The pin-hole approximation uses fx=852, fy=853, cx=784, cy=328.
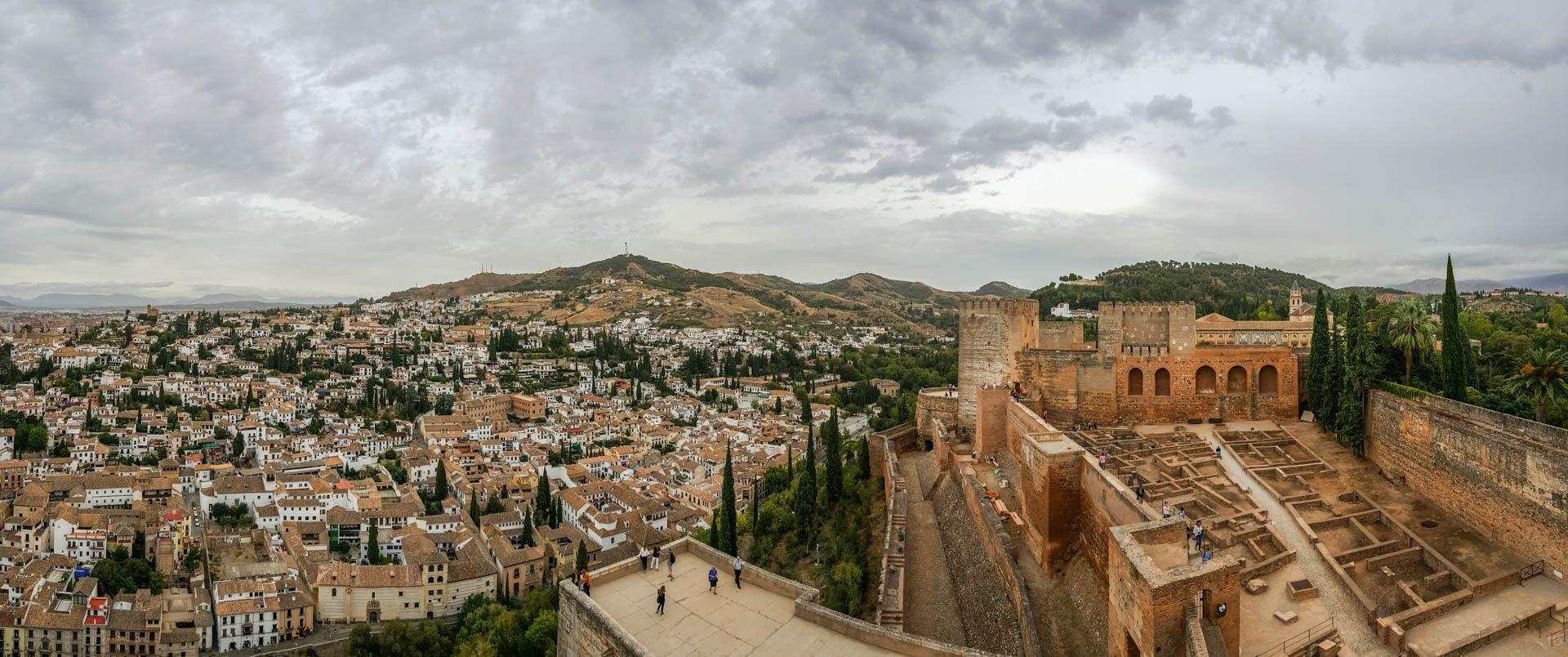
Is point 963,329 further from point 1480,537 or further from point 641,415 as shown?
point 641,415

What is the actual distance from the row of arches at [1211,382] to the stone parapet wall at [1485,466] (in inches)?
136

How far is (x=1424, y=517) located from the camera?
12.0 metres

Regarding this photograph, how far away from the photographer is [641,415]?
61.6m

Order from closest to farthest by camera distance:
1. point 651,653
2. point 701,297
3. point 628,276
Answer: point 651,653 → point 701,297 → point 628,276

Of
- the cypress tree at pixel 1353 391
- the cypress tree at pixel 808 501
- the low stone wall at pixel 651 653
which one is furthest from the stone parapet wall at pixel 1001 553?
the cypress tree at pixel 808 501

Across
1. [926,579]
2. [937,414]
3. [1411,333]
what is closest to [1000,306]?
[937,414]

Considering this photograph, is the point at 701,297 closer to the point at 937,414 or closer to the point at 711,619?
the point at 937,414

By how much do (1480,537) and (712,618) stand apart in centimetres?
1054

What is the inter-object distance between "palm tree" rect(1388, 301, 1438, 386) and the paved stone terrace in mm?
12985

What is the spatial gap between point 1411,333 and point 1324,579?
7171 millimetres

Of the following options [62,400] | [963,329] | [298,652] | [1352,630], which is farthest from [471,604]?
[62,400]

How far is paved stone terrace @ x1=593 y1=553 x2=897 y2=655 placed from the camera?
6.72 meters

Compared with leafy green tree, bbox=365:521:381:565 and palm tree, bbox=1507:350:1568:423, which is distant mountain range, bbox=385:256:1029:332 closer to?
leafy green tree, bbox=365:521:381:565

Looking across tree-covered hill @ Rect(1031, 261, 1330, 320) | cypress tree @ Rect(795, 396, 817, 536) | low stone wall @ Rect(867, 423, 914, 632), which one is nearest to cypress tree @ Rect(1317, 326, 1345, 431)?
low stone wall @ Rect(867, 423, 914, 632)
